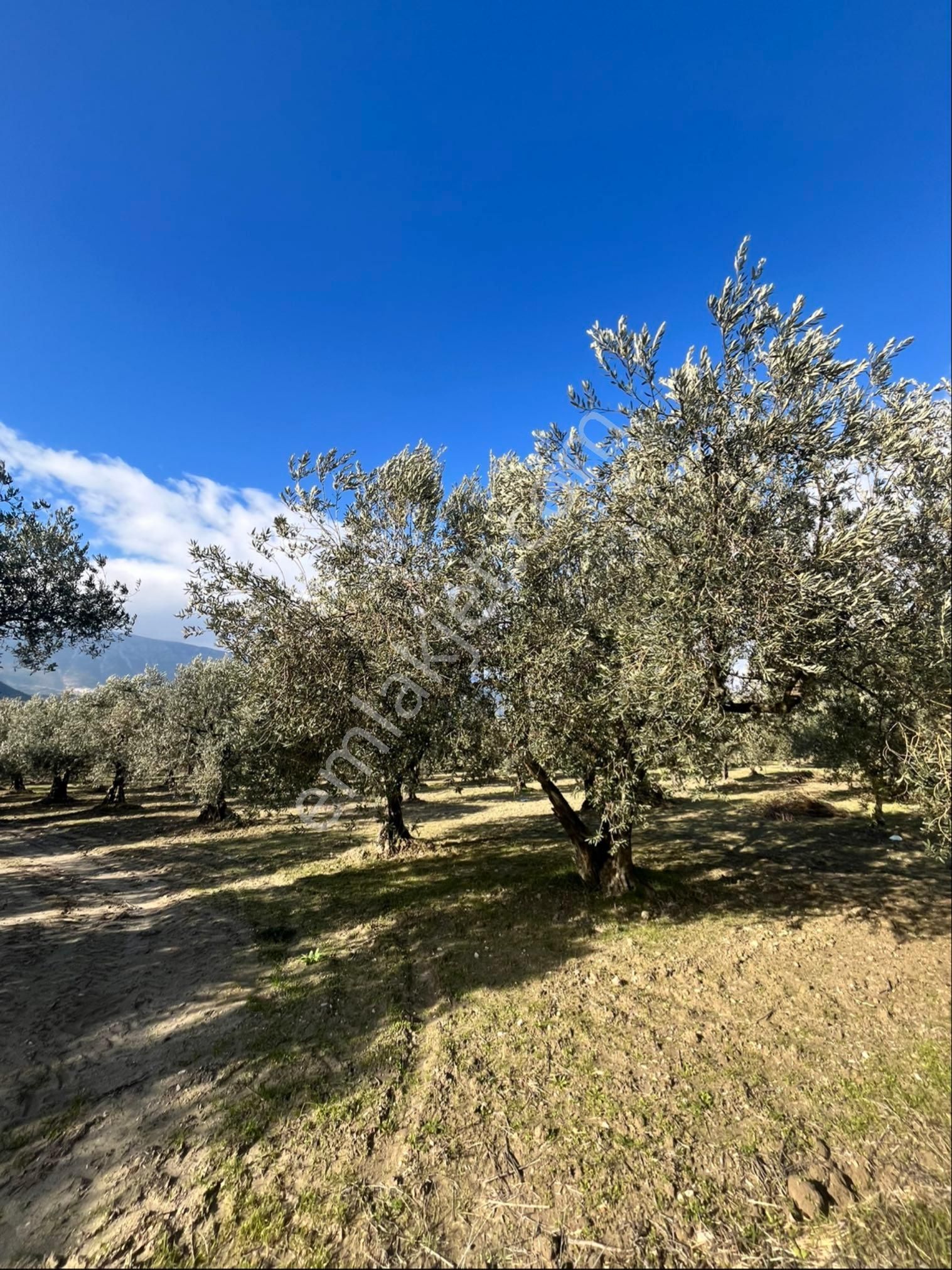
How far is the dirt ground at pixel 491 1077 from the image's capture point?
4445 mm

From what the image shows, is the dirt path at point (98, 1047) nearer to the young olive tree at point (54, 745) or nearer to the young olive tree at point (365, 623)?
the young olive tree at point (365, 623)

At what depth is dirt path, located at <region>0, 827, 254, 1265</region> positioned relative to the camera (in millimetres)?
4984

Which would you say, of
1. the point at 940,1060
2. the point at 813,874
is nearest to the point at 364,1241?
the point at 940,1060

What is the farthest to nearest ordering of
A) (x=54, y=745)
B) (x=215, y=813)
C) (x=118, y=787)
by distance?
(x=54, y=745), (x=118, y=787), (x=215, y=813)

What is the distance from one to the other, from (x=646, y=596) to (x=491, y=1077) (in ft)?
25.0

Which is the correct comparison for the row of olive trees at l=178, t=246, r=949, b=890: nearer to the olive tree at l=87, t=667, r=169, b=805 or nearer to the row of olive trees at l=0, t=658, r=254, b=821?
the row of olive trees at l=0, t=658, r=254, b=821

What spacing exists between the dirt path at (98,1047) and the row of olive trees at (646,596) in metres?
5.55

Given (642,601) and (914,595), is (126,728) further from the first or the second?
(914,595)

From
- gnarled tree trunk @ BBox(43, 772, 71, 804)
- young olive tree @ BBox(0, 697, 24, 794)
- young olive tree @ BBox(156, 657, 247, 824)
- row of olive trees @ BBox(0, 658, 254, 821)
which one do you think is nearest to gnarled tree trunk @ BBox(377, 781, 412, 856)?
row of olive trees @ BBox(0, 658, 254, 821)

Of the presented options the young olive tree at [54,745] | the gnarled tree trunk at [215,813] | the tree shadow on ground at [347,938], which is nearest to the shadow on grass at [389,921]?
the tree shadow on ground at [347,938]

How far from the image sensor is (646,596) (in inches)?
327

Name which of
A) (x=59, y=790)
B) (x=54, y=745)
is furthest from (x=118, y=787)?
(x=59, y=790)

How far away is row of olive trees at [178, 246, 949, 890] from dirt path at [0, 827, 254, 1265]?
18.2 ft

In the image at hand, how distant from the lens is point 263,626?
10.9 meters
